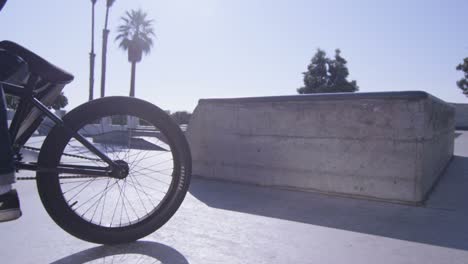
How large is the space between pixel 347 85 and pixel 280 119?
3592cm

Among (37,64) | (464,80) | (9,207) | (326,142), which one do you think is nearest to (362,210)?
(326,142)

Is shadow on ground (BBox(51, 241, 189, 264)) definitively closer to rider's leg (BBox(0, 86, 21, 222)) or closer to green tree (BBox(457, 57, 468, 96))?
rider's leg (BBox(0, 86, 21, 222))

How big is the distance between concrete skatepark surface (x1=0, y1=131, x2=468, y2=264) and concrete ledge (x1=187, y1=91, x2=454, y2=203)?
1.15 ft

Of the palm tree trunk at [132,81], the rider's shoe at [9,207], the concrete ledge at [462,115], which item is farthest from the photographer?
the palm tree trunk at [132,81]

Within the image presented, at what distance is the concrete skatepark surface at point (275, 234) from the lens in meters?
2.66

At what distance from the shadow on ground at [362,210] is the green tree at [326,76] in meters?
34.8

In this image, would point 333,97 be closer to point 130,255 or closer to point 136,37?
point 130,255

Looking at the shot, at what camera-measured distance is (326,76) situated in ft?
131

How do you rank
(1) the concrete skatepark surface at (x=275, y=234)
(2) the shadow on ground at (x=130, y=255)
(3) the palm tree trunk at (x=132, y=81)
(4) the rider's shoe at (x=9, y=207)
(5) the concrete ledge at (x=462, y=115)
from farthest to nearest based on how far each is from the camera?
1. (3) the palm tree trunk at (x=132, y=81)
2. (5) the concrete ledge at (x=462, y=115)
3. (1) the concrete skatepark surface at (x=275, y=234)
4. (2) the shadow on ground at (x=130, y=255)
5. (4) the rider's shoe at (x=9, y=207)

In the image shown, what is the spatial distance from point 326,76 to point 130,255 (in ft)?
130

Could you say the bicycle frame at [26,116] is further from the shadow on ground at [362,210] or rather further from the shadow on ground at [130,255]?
the shadow on ground at [362,210]

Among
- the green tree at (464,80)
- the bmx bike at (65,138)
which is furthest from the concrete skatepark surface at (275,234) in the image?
the green tree at (464,80)

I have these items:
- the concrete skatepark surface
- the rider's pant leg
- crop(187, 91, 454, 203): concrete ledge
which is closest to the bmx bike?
the concrete skatepark surface

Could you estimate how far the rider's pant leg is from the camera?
7.35 ft
